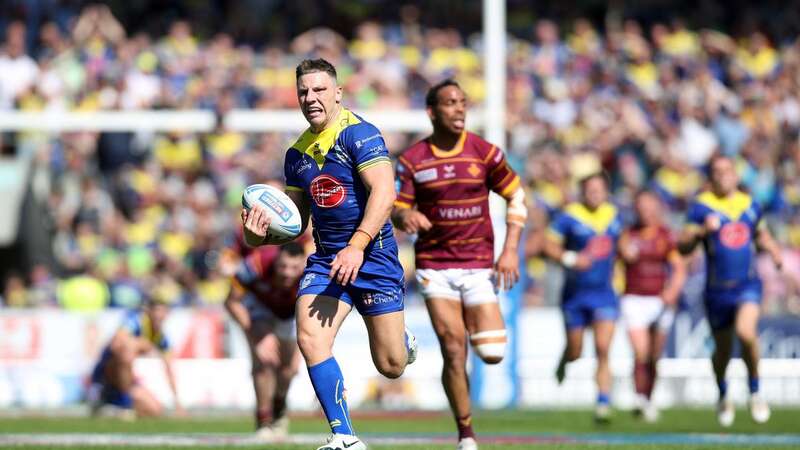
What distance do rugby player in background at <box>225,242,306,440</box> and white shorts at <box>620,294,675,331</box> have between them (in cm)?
527

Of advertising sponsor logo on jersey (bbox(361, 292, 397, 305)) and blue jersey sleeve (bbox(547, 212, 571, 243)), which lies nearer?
advertising sponsor logo on jersey (bbox(361, 292, 397, 305))

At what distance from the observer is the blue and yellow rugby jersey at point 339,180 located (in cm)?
923

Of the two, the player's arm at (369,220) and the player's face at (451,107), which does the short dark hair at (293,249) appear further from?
the player's arm at (369,220)

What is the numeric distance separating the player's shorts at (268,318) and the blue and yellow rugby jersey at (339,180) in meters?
3.94

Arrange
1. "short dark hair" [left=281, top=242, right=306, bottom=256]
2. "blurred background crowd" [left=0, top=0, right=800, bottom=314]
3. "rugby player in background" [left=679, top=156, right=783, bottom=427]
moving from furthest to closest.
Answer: "blurred background crowd" [left=0, top=0, right=800, bottom=314] < "rugby player in background" [left=679, top=156, right=783, bottom=427] < "short dark hair" [left=281, top=242, right=306, bottom=256]

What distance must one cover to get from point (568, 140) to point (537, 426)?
939cm

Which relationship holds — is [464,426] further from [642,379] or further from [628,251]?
[628,251]

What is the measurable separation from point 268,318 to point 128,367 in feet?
16.3

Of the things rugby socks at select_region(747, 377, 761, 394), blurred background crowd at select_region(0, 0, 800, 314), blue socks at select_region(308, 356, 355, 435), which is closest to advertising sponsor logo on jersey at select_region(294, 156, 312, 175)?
blue socks at select_region(308, 356, 355, 435)

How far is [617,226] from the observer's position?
54.6 ft

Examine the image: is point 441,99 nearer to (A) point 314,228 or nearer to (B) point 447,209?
(B) point 447,209

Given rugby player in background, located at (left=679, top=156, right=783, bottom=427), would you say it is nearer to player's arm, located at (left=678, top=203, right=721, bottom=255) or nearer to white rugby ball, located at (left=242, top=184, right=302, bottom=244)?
player's arm, located at (left=678, top=203, right=721, bottom=255)

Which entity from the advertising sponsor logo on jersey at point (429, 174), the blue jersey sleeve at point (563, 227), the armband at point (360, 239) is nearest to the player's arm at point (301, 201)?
the armband at point (360, 239)

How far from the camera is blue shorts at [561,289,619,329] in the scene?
16.2 metres
